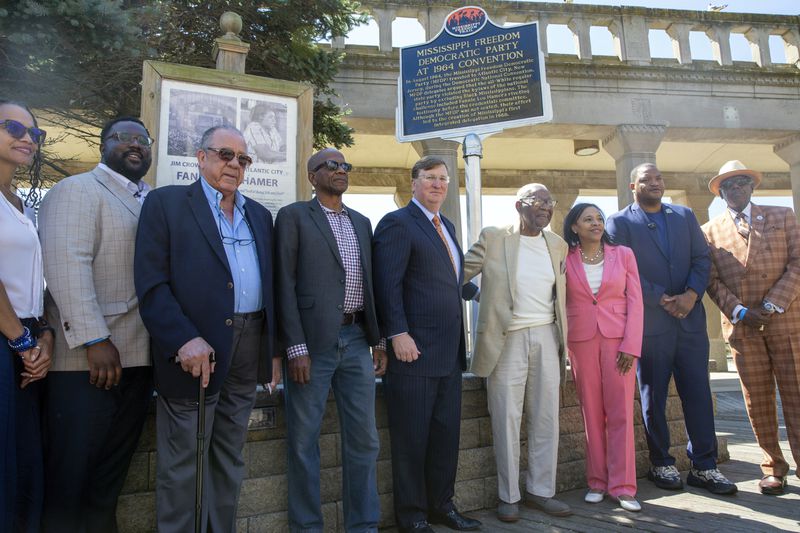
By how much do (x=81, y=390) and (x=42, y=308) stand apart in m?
0.40

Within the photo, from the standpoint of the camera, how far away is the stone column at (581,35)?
978cm

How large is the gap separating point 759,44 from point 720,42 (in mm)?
964

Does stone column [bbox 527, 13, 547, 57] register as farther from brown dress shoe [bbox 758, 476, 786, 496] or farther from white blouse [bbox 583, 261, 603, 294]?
brown dress shoe [bbox 758, 476, 786, 496]

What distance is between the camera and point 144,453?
9.36 feet

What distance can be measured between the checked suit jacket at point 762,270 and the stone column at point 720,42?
24.5 ft

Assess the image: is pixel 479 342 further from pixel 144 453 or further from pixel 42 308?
pixel 42 308

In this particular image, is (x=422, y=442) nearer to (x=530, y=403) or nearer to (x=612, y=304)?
(x=530, y=403)

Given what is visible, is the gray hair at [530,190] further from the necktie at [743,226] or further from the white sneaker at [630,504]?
the white sneaker at [630,504]

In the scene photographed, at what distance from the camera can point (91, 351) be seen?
2344 mm

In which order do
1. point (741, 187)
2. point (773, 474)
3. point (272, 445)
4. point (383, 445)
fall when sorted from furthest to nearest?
point (741, 187) < point (773, 474) < point (383, 445) < point (272, 445)

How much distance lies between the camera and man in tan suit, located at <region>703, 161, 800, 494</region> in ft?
13.2

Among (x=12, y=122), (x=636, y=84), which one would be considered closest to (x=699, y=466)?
(x=12, y=122)

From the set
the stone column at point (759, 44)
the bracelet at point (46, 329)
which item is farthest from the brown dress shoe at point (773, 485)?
the stone column at point (759, 44)

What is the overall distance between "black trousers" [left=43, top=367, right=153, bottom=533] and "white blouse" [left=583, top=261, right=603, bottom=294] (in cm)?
294
